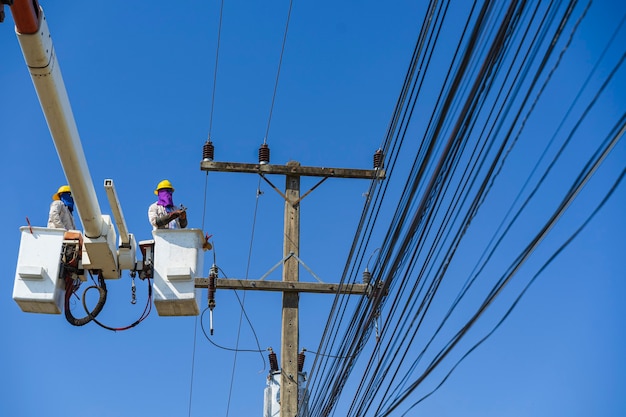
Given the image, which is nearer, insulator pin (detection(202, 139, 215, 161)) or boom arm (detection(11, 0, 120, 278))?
boom arm (detection(11, 0, 120, 278))

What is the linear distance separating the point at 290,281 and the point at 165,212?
192 cm

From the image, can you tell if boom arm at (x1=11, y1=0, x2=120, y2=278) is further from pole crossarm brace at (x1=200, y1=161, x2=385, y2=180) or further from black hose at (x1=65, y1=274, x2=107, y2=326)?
pole crossarm brace at (x1=200, y1=161, x2=385, y2=180)

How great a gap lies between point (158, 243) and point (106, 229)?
701mm

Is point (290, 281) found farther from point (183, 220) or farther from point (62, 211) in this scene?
point (62, 211)

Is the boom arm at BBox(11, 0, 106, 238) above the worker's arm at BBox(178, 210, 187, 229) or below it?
below

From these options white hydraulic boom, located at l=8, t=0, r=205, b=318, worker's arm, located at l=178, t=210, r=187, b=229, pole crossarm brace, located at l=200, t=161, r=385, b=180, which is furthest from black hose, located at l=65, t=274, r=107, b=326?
pole crossarm brace, located at l=200, t=161, r=385, b=180

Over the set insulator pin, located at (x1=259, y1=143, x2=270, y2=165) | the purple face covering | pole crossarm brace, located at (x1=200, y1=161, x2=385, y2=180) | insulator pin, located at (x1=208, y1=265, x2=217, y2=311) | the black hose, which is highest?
insulator pin, located at (x1=259, y1=143, x2=270, y2=165)

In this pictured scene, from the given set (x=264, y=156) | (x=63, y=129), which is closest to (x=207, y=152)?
(x=264, y=156)

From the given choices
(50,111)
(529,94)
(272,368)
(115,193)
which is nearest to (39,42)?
(50,111)

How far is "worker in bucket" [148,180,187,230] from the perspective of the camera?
10883mm

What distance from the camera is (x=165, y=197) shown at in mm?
11258

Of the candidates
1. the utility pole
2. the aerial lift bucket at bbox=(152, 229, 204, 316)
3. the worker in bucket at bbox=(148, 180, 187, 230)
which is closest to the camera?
the aerial lift bucket at bbox=(152, 229, 204, 316)

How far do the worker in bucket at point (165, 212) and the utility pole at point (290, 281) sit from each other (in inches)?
32.1

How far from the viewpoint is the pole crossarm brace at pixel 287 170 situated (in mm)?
12453
